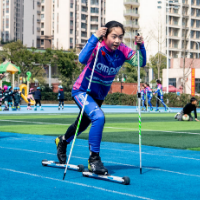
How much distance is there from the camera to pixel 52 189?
479 cm

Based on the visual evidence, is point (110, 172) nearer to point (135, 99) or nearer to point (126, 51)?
point (126, 51)

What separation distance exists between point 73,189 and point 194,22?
101 metres

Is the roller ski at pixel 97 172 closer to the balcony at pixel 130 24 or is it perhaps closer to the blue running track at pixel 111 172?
the blue running track at pixel 111 172

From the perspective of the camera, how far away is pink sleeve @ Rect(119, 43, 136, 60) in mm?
5844

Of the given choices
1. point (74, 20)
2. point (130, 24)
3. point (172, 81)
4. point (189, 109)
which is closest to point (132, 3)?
point (130, 24)

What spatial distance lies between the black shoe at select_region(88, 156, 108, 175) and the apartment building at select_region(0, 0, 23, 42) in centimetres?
10491

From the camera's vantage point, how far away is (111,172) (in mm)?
5910

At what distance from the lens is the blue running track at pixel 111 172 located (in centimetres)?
457

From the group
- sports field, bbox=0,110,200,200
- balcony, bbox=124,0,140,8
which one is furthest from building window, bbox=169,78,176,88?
sports field, bbox=0,110,200,200

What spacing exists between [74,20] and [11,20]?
54.0 feet

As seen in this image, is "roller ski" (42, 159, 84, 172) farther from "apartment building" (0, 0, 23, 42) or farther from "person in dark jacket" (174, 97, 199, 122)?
"apartment building" (0, 0, 23, 42)

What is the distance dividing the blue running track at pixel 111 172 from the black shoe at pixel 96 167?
12 centimetres

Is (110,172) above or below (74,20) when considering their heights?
below

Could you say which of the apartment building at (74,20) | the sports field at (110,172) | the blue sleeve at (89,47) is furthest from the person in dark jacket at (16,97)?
the apartment building at (74,20)
